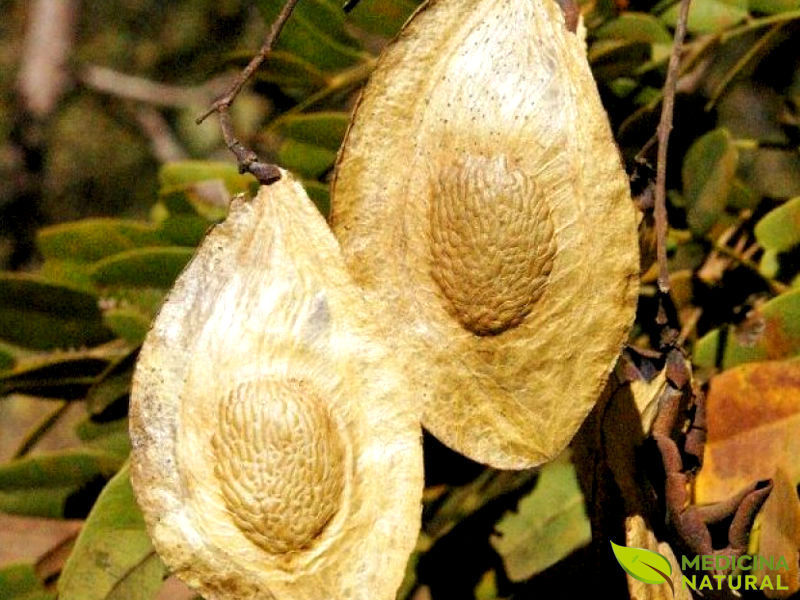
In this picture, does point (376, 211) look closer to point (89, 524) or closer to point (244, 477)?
point (244, 477)

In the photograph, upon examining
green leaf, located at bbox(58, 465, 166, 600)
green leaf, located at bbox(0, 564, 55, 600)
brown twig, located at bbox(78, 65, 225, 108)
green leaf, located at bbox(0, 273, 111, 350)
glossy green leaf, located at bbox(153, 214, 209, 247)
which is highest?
glossy green leaf, located at bbox(153, 214, 209, 247)

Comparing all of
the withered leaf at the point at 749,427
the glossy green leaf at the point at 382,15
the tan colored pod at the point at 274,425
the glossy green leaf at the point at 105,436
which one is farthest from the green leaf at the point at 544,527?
the glossy green leaf at the point at 382,15

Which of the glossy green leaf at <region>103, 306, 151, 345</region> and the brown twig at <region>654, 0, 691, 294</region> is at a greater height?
the brown twig at <region>654, 0, 691, 294</region>

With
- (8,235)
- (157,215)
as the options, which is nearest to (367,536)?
(157,215)

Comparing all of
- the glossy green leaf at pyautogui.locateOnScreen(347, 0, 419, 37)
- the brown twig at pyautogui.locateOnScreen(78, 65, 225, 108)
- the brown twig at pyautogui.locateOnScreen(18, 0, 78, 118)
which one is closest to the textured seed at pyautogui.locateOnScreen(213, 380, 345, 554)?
the glossy green leaf at pyautogui.locateOnScreen(347, 0, 419, 37)

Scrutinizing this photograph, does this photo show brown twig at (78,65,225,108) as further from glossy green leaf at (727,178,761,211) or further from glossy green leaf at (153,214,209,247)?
glossy green leaf at (727,178,761,211)

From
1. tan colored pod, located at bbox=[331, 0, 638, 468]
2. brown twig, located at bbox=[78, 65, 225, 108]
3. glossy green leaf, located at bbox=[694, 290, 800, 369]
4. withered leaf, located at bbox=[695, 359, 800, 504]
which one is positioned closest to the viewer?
tan colored pod, located at bbox=[331, 0, 638, 468]

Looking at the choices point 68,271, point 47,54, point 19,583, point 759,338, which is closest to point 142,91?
point 47,54
